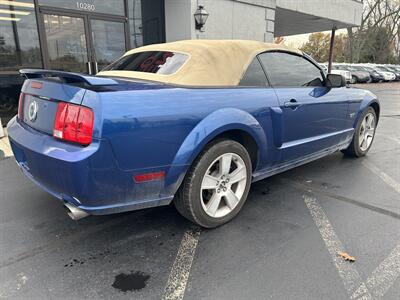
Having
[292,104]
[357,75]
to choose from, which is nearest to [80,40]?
[292,104]

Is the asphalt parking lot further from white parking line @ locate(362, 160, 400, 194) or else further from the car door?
the car door

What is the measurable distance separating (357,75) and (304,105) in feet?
86.4

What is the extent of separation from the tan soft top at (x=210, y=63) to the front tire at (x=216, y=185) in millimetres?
567

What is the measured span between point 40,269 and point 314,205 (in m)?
2.51

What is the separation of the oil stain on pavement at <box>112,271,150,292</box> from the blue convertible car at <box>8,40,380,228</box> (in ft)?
1.46

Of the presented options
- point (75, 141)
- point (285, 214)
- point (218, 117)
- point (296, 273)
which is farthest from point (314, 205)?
point (75, 141)

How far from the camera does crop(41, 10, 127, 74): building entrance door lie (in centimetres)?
766

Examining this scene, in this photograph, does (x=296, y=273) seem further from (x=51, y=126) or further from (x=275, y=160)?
(x=51, y=126)

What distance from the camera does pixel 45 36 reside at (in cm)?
753

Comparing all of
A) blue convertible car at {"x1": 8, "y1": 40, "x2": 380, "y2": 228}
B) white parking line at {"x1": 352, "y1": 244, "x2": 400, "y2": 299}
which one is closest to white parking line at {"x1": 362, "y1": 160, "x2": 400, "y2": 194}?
blue convertible car at {"x1": 8, "y1": 40, "x2": 380, "y2": 228}

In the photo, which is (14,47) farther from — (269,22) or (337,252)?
(337,252)

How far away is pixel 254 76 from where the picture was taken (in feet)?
10.3

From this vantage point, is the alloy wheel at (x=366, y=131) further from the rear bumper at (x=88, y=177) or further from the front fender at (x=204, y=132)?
the rear bumper at (x=88, y=177)

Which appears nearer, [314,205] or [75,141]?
[75,141]
